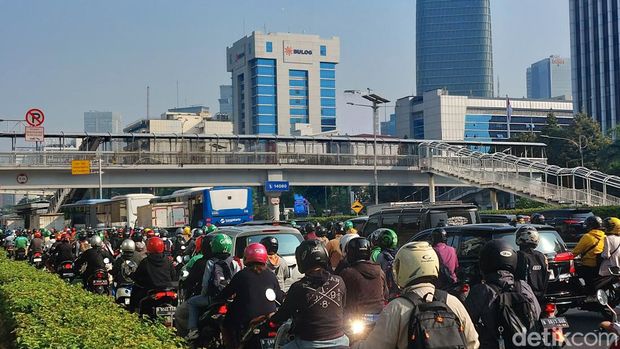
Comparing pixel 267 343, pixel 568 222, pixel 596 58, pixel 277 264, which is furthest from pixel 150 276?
pixel 596 58

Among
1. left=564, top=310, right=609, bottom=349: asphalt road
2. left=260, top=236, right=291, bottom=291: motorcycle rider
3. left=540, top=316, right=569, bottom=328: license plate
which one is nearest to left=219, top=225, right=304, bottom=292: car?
left=260, top=236, right=291, bottom=291: motorcycle rider

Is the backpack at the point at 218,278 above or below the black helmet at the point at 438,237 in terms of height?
below

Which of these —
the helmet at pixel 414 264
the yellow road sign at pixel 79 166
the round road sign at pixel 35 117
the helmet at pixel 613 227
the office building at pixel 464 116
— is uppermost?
the office building at pixel 464 116

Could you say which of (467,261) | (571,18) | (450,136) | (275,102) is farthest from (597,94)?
(467,261)

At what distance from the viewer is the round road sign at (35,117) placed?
41.9m

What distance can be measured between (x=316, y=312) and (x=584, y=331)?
7.25 meters

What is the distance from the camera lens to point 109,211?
175 ft

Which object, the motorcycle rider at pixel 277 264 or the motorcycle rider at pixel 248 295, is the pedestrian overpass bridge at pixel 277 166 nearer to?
the motorcycle rider at pixel 277 264

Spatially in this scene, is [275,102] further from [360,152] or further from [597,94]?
[360,152]

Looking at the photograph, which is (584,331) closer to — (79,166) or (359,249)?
(359,249)

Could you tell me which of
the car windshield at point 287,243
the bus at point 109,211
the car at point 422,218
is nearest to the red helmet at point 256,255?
the car windshield at point 287,243

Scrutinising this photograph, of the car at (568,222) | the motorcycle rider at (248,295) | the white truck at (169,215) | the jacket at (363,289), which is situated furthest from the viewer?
the white truck at (169,215)

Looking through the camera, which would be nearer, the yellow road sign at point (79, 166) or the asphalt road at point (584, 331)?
the asphalt road at point (584, 331)

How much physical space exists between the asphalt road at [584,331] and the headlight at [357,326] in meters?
3.19
